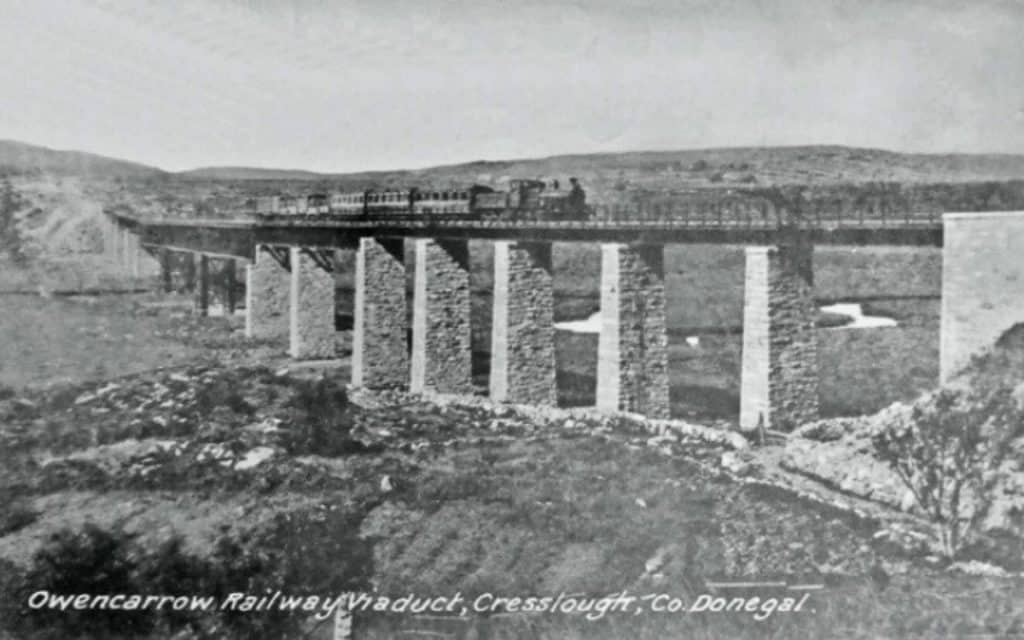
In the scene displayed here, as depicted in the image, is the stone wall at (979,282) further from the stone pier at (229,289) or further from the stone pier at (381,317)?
the stone pier at (229,289)

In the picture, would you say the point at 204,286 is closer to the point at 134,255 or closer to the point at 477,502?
the point at 134,255

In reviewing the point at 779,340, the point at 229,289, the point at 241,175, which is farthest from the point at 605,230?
the point at 241,175

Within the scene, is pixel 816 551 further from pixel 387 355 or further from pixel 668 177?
pixel 668 177

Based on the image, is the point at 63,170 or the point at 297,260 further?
the point at 63,170

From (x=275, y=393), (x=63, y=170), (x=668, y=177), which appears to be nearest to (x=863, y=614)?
(x=275, y=393)

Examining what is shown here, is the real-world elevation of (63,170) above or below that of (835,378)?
above

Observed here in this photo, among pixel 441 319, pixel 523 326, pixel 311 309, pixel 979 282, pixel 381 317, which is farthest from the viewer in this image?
pixel 311 309

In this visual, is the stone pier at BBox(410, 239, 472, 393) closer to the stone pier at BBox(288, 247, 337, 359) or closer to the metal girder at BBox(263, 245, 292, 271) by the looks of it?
the stone pier at BBox(288, 247, 337, 359)
